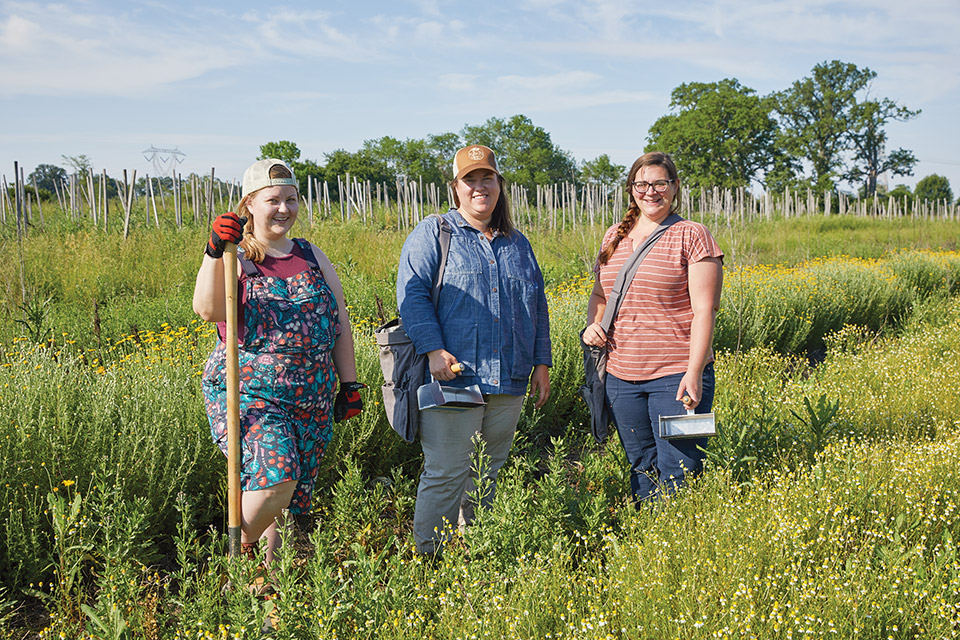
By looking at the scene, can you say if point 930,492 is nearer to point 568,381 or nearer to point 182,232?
point 568,381

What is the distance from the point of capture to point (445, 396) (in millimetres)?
2699

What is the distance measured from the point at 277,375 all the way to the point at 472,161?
3.84 feet

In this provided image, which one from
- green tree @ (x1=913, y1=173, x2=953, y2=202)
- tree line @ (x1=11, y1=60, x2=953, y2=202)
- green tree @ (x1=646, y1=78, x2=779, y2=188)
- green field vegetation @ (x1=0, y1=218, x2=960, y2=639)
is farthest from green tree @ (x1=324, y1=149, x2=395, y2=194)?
green field vegetation @ (x1=0, y1=218, x2=960, y2=639)

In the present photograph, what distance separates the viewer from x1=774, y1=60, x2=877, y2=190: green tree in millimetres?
58688

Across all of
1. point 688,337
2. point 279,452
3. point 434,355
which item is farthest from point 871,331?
point 279,452

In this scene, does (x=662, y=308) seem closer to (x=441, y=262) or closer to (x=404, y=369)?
(x=441, y=262)

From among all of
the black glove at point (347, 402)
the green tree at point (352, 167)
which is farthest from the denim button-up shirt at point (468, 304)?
the green tree at point (352, 167)

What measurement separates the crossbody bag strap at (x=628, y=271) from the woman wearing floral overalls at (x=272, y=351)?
1.25m

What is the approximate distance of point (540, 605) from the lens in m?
2.18

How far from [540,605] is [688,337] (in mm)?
1383

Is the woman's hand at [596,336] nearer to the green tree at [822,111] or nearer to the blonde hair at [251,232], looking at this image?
the blonde hair at [251,232]

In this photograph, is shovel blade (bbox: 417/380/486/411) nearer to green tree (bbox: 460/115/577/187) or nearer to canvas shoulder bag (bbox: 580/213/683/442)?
canvas shoulder bag (bbox: 580/213/683/442)

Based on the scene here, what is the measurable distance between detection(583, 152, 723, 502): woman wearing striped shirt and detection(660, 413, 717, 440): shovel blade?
0.05 meters

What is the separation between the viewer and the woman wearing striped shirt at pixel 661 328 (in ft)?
9.42
